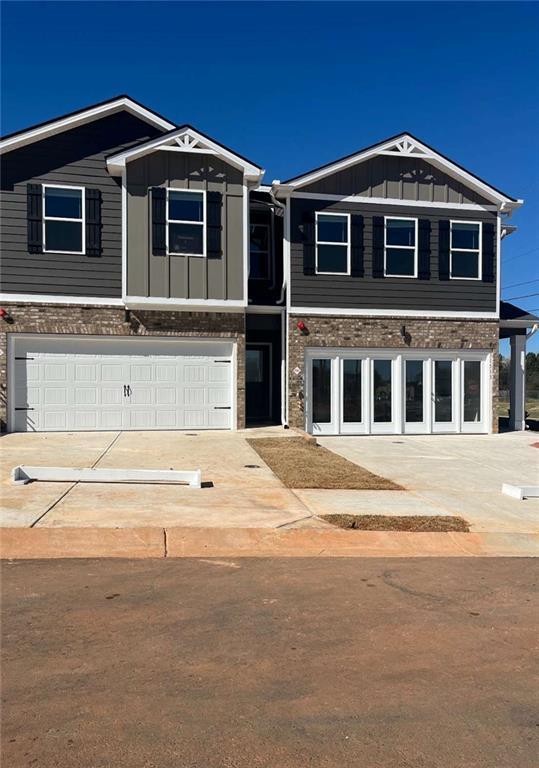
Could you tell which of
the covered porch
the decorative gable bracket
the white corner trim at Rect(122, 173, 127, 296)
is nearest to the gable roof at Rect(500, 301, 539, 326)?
the covered porch

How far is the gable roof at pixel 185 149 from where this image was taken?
14227 millimetres

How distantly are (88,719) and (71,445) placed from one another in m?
9.96

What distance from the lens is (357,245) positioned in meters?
15.9

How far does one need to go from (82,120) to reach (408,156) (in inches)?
340

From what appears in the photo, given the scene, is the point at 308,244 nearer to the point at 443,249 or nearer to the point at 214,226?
the point at 214,226

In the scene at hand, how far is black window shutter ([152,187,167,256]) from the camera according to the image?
14570 mm

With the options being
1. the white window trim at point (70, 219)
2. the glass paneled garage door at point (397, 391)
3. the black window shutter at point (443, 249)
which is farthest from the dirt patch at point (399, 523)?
the black window shutter at point (443, 249)

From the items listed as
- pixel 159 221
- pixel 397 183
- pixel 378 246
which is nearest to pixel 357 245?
pixel 378 246

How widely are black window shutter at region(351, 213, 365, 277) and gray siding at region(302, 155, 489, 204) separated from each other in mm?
753

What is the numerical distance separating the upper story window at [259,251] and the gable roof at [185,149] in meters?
2.75

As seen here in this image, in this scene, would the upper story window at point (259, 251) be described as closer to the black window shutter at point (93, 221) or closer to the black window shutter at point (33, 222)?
the black window shutter at point (93, 221)

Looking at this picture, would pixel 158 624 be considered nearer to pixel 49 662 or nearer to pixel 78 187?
pixel 49 662

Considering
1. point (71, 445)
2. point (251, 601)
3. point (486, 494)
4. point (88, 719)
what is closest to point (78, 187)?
point (71, 445)

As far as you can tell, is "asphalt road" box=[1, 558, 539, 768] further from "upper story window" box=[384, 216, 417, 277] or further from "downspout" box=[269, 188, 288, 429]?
"upper story window" box=[384, 216, 417, 277]
